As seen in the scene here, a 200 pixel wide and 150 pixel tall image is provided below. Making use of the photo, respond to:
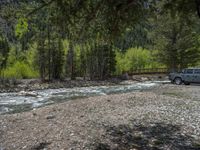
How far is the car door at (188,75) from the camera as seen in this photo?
26.0 meters

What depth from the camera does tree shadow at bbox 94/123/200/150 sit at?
22.9ft

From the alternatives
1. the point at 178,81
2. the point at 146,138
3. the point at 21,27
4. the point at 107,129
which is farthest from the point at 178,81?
the point at 21,27

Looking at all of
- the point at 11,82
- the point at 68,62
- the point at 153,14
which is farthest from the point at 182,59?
the point at 153,14

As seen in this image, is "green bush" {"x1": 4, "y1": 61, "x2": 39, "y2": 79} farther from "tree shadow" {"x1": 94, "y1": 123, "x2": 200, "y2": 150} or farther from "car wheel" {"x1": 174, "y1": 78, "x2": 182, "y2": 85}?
"tree shadow" {"x1": 94, "y1": 123, "x2": 200, "y2": 150}

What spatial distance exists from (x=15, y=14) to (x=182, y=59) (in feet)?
126

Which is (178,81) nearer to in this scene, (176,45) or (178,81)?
(178,81)

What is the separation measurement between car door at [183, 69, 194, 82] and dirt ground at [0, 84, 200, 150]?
13711 millimetres

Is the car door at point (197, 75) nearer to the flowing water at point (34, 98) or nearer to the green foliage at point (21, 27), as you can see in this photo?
the flowing water at point (34, 98)

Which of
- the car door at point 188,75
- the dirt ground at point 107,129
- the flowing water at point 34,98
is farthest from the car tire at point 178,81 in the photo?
the dirt ground at point 107,129

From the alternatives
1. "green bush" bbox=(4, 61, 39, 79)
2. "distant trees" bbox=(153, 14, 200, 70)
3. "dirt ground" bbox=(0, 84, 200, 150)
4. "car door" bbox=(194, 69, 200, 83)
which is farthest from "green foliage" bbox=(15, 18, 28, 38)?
"green bush" bbox=(4, 61, 39, 79)

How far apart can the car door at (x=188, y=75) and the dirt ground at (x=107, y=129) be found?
45.0ft

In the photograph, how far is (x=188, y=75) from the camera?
26.4 meters

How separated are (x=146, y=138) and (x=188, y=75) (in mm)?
20346

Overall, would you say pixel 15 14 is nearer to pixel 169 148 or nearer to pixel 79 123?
pixel 169 148
